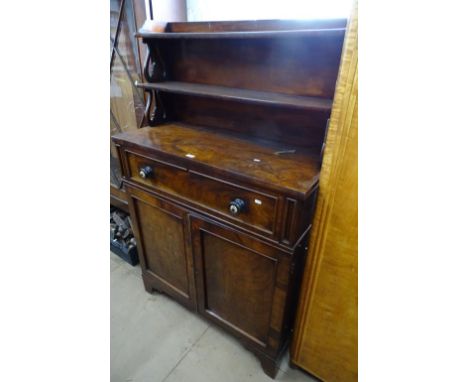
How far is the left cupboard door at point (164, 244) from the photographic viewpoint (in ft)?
3.99

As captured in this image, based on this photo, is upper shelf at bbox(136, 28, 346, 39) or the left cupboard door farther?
the left cupboard door

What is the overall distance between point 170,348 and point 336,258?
1.01 meters

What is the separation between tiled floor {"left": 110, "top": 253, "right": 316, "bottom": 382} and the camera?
130cm

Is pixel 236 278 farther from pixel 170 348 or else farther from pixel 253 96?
pixel 253 96

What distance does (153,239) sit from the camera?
1400 mm

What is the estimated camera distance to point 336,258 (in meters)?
0.93

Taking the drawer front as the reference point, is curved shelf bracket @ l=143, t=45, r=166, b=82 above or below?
above

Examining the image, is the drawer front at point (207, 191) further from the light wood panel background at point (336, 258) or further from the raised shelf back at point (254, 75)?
the raised shelf back at point (254, 75)

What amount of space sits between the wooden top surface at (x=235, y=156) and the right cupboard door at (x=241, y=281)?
0.24 m

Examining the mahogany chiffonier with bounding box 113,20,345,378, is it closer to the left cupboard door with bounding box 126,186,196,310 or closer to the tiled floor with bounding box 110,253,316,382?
the left cupboard door with bounding box 126,186,196,310

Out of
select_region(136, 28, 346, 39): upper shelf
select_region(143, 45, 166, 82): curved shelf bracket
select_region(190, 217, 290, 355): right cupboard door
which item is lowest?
select_region(190, 217, 290, 355): right cupboard door

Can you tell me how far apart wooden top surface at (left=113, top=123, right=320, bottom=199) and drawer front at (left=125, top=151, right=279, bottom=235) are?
5 centimetres

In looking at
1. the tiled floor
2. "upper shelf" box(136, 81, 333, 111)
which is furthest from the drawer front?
the tiled floor

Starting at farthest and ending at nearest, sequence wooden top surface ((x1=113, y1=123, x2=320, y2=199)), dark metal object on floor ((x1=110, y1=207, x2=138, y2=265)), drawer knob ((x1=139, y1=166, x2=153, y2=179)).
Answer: dark metal object on floor ((x1=110, y1=207, x2=138, y2=265)) < drawer knob ((x1=139, y1=166, x2=153, y2=179)) < wooden top surface ((x1=113, y1=123, x2=320, y2=199))
